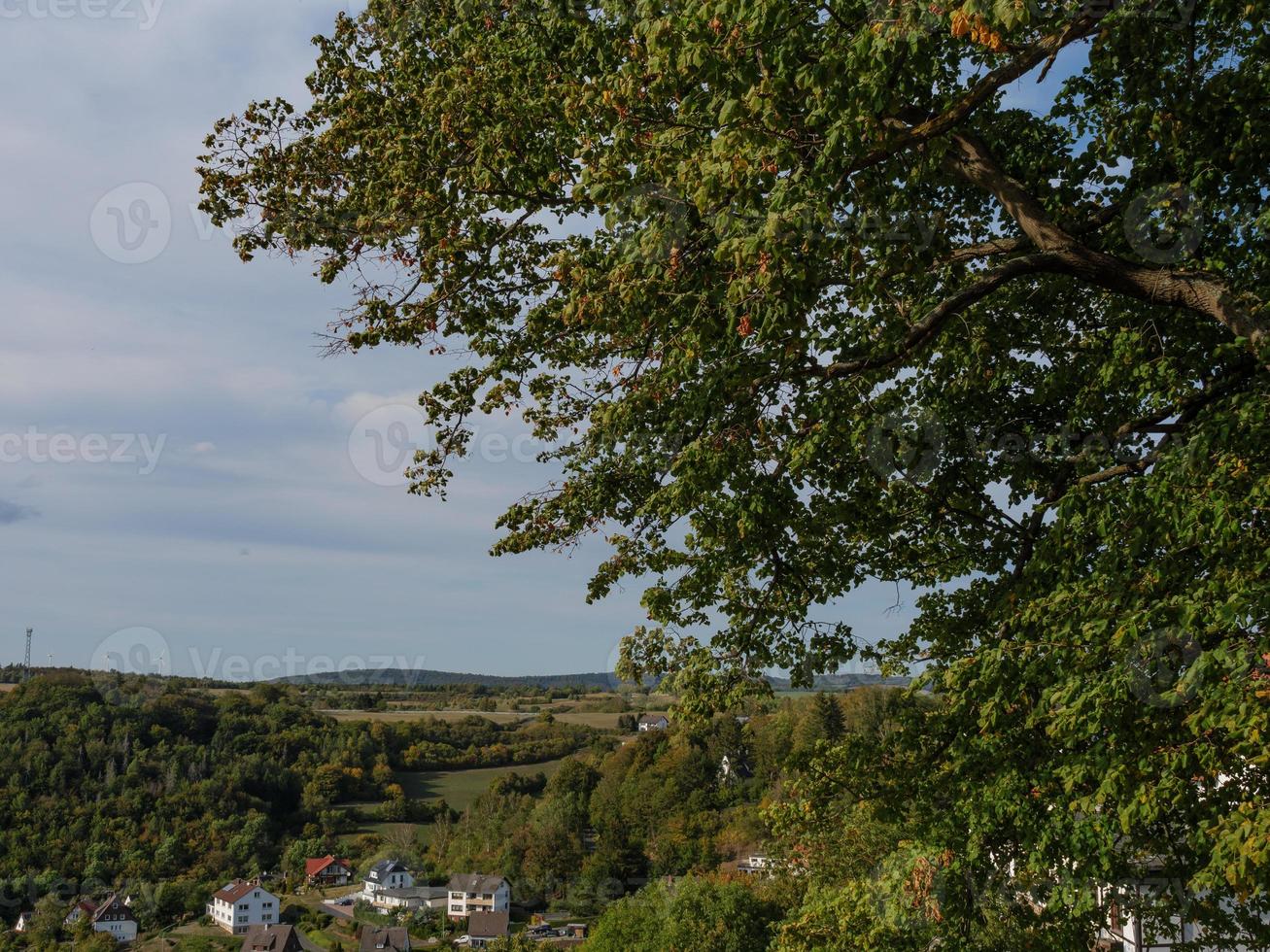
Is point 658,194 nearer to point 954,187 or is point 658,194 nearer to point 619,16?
point 619,16

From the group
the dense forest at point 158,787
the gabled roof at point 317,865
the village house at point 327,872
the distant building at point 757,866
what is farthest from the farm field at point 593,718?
the distant building at point 757,866

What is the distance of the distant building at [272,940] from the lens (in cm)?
6347

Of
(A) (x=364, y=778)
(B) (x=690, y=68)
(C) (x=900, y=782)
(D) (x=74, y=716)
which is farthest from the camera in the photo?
(A) (x=364, y=778)

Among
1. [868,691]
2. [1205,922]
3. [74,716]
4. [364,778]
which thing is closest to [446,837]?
[364,778]

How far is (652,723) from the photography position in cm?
11475

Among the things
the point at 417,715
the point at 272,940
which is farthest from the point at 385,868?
the point at 417,715

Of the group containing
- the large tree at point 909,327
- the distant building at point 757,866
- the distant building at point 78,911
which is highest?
the large tree at point 909,327

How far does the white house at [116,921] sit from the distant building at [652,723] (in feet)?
152

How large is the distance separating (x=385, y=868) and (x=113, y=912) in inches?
748

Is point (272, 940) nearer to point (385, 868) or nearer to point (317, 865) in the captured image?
point (385, 868)

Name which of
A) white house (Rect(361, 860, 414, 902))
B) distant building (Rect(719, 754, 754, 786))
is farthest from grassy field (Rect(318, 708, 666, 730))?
distant building (Rect(719, 754, 754, 786))

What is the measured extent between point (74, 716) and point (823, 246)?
101604mm

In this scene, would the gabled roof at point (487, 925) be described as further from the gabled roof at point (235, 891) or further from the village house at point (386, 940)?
the gabled roof at point (235, 891)

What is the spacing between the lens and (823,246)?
6504mm
